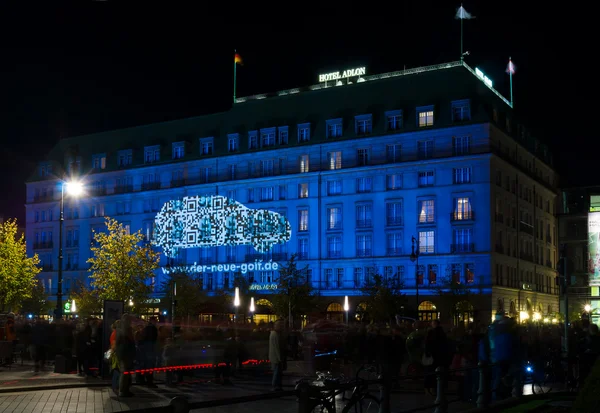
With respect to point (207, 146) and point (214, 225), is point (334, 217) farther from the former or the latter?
point (207, 146)

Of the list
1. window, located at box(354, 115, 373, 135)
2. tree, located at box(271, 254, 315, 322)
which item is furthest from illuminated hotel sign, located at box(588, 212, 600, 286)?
window, located at box(354, 115, 373, 135)

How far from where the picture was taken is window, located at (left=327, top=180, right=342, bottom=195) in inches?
3007

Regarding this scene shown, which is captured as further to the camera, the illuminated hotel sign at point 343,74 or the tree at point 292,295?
the illuminated hotel sign at point 343,74

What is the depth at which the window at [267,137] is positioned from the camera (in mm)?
81750

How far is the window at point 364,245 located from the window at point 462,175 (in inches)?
364

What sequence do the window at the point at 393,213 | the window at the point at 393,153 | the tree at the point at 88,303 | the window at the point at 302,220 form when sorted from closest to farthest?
the tree at the point at 88,303, the window at the point at 393,213, the window at the point at 393,153, the window at the point at 302,220

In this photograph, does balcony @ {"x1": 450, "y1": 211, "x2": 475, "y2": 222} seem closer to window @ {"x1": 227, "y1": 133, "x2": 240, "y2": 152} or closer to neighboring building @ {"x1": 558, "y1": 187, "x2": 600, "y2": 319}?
window @ {"x1": 227, "y1": 133, "x2": 240, "y2": 152}

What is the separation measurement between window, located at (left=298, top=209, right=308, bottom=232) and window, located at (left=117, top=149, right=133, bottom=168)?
78.8 ft

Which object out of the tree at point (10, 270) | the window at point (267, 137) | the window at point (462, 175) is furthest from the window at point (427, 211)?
the tree at point (10, 270)

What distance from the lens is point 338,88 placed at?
81000mm

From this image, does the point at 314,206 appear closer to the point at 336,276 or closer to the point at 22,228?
the point at 336,276

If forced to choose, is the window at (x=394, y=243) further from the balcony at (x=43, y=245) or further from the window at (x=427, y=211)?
the balcony at (x=43, y=245)

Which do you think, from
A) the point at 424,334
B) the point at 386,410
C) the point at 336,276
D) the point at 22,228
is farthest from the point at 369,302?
the point at 22,228

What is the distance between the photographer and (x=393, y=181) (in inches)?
2896
